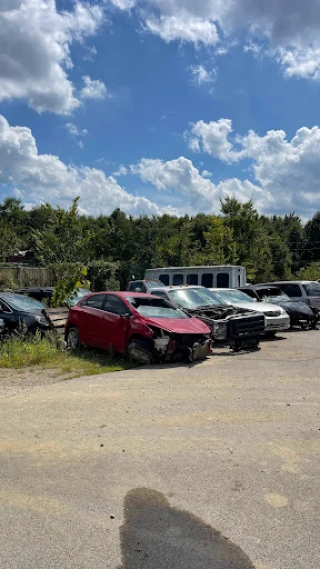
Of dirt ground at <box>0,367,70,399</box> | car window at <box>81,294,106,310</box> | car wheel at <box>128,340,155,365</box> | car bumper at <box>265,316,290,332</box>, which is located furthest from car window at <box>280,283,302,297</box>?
dirt ground at <box>0,367,70,399</box>

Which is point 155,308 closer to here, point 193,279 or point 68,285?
point 68,285

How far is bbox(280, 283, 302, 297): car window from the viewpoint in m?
17.0

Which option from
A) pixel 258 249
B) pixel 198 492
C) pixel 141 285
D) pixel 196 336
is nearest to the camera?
pixel 198 492

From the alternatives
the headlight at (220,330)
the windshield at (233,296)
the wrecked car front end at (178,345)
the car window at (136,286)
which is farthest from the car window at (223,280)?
the wrecked car front end at (178,345)

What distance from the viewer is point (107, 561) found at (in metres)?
2.90

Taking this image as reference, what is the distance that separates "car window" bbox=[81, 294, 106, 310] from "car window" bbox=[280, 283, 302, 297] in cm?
896

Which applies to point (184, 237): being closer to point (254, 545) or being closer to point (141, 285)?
point (141, 285)

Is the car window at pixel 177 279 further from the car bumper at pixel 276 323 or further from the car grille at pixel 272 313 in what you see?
the car bumper at pixel 276 323

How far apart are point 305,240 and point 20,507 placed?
215ft

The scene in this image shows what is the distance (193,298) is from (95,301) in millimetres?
3038

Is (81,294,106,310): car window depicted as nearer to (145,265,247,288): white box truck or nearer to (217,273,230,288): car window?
(145,265,247,288): white box truck

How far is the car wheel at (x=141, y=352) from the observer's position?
30.5 ft

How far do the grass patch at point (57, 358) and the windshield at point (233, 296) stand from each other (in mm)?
5068

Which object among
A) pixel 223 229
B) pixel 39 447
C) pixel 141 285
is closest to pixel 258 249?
pixel 223 229
